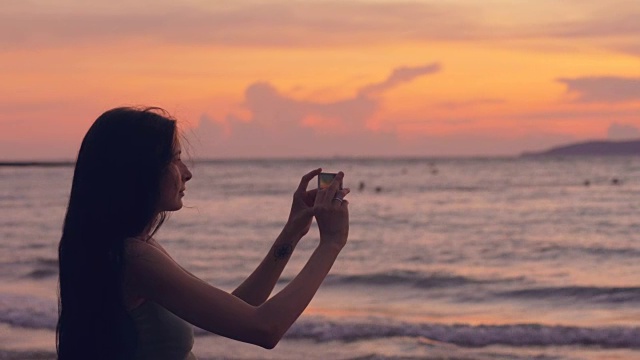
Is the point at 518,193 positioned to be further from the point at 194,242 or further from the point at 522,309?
the point at 522,309

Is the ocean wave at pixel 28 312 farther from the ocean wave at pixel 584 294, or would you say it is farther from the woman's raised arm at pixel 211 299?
the woman's raised arm at pixel 211 299

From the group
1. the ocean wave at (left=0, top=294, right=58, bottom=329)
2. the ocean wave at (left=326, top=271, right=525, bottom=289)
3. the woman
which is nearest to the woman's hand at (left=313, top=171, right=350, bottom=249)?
the woman

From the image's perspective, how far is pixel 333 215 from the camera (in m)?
2.71

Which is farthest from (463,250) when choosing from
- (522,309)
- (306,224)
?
(306,224)

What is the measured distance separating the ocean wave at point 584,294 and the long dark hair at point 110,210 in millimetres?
13535

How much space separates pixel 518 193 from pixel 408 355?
147 ft

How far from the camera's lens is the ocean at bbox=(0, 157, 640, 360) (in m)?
11.4

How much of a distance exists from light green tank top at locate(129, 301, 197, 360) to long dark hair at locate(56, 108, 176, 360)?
0.08 ft

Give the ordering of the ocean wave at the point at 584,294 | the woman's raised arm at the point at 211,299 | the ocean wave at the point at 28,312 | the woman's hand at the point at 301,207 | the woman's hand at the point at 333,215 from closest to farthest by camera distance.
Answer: the woman's raised arm at the point at 211,299 → the woman's hand at the point at 333,215 → the woman's hand at the point at 301,207 → the ocean wave at the point at 28,312 → the ocean wave at the point at 584,294

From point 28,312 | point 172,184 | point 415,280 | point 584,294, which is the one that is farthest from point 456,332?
point 172,184

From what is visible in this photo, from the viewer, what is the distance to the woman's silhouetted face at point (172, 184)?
2.71m

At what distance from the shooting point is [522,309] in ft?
49.0

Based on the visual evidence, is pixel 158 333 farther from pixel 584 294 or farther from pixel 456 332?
pixel 584 294

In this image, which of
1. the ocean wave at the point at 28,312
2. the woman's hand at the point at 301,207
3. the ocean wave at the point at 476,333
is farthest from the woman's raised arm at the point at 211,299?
the ocean wave at the point at 28,312
